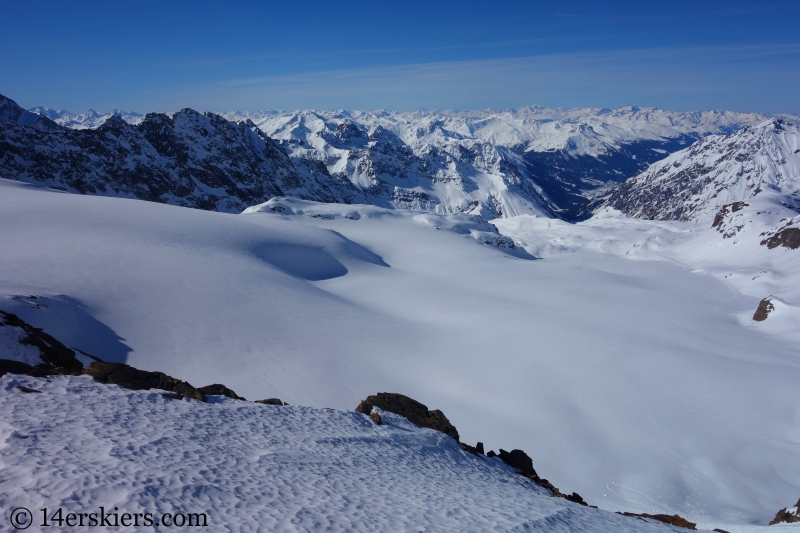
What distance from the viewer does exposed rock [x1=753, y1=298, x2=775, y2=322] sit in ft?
124

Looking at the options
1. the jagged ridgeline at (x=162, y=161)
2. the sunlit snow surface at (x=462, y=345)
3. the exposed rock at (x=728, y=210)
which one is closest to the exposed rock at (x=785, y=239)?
the exposed rock at (x=728, y=210)

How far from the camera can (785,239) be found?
227ft

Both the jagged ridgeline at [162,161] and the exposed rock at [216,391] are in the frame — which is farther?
the jagged ridgeline at [162,161]

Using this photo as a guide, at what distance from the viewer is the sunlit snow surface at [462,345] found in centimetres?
1873

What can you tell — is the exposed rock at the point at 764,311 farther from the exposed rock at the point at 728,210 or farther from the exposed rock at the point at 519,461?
the exposed rock at the point at 728,210

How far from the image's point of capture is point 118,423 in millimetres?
9492

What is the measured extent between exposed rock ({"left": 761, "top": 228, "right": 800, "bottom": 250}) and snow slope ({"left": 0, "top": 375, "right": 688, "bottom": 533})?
79.2 m

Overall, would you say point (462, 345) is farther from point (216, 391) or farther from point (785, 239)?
point (785, 239)

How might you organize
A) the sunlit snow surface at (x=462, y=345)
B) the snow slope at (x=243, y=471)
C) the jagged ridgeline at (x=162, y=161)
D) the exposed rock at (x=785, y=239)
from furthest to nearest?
the jagged ridgeline at (x=162, y=161) → the exposed rock at (x=785, y=239) → the sunlit snow surface at (x=462, y=345) → the snow slope at (x=243, y=471)

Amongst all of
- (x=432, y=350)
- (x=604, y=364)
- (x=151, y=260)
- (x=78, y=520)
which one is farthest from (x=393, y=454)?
(x=151, y=260)

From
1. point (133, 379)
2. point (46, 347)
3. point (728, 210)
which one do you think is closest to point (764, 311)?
point (133, 379)

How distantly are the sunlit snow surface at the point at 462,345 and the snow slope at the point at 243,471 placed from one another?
2.25 feet

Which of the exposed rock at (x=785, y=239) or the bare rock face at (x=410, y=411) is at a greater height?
the exposed rock at (x=785, y=239)

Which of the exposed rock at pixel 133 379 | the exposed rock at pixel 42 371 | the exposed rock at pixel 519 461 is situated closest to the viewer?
the exposed rock at pixel 42 371
